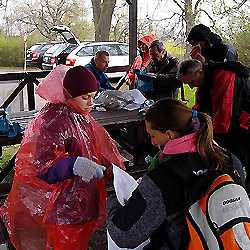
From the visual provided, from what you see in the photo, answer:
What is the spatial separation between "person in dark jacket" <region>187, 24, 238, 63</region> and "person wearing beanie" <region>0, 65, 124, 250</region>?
4.58 ft

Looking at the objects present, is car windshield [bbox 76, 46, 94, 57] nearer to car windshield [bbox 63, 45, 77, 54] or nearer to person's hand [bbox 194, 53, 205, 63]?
car windshield [bbox 63, 45, 77, 54]

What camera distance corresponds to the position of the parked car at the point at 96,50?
10.7 meters

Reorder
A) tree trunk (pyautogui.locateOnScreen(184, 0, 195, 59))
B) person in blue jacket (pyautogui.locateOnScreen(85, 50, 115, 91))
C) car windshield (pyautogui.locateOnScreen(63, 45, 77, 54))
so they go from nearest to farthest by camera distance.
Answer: person in blue jacket (pyautogui.locateOnScreen(85, 50, 115, 91)) < tree trunk (pyautogui.locateOnScreen(184, 0, 195, 59)) < car windshield (pyautogui.locateOnScreen(63, 45, 77, 54))

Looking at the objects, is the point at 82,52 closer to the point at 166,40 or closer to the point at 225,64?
the point at 166,40

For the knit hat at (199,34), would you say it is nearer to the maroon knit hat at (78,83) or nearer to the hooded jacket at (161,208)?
the maroon knit hat at (78,83)

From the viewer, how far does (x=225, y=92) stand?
2564mm

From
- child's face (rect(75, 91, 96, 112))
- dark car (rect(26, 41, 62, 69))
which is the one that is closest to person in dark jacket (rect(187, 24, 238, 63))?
child's face (rect(75, 91, 96, 112))

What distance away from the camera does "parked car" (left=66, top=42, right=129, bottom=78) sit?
1071cm

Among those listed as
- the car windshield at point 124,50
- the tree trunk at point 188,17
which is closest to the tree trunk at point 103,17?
the car windshield at point 124,50

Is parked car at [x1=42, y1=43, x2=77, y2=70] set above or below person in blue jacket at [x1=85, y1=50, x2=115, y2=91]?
below

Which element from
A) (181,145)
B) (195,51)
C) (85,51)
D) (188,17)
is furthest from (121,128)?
(188,17)

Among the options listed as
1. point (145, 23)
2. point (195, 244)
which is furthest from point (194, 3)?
point (195, 244)

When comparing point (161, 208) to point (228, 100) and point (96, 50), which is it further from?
point (96, 50)

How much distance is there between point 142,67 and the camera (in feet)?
14.6
